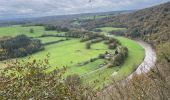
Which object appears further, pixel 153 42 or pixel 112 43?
pixel 112 43

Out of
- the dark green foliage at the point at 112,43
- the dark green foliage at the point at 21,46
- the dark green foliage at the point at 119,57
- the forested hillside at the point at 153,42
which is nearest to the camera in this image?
the forested hillside at the point at 153,42

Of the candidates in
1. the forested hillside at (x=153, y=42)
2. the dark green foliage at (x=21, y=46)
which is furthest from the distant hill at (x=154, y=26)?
the dark green foliage at (x=21, y=46)

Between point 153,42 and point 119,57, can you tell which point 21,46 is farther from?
point 153,42

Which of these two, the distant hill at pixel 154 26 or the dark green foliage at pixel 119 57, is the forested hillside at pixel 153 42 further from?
the dark green foliage at pixel 119 57

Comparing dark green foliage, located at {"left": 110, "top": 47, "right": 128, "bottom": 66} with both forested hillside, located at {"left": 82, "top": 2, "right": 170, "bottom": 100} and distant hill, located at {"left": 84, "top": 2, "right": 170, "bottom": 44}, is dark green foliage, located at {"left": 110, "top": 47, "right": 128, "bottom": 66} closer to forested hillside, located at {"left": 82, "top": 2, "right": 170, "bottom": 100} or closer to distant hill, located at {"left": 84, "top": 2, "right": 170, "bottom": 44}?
forested hillside, located at {"left": 82, "top": 2, "right": 170, "bottom": 100}

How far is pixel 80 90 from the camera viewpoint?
9172 millimetres

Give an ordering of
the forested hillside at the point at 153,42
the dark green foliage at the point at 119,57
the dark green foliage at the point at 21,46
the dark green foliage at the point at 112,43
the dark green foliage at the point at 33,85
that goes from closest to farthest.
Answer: the dark green foliage at the point at 33,85, the forested hillside at the point at 153,42, the dark green foliage at the point at 21,46, the dark green foliage at the point at 119,57, the dark green foliage at the point at 112,43

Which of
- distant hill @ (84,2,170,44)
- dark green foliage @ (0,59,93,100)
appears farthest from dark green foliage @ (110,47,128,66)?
dark green foliage @ (0,59,93,100)

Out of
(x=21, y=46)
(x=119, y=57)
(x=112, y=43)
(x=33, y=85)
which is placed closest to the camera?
(x=33, y=85)

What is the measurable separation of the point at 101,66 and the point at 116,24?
87188 millimetres

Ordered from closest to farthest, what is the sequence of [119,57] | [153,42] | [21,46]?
[119,57] < [21,46] < [153,42]

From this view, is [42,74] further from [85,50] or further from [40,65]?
[85,50]

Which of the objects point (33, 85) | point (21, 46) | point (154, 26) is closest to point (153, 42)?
point (154, 26)

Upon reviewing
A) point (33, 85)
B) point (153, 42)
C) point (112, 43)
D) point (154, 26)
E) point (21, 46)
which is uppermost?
point (33, 85)
